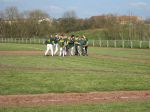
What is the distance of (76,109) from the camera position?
10109 millimetres

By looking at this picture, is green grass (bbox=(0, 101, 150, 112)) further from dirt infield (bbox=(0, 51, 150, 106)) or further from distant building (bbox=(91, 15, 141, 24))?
distant building (bbox=(91, 15, 141, 24))

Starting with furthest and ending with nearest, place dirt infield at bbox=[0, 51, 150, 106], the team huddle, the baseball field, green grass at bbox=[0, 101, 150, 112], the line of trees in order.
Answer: the line of trees, the team huddle, dirt infield at bbox=[0, 51, 150, 106], the baseball field, green grass at bbox=[0, 101, 150, 112]

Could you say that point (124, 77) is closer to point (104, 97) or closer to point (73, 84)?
point (73, 84)

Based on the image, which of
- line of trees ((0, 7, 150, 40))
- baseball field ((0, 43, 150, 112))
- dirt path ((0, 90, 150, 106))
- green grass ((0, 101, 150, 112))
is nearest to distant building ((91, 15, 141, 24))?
line of trees ((0, 7, 150, 40))

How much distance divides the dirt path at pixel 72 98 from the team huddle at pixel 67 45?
64.5 ft

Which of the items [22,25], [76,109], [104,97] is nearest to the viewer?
[76,109]

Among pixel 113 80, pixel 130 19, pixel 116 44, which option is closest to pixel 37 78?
pixel 113 80

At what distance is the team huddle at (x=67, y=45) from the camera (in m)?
33.0

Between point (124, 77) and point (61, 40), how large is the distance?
629 inches

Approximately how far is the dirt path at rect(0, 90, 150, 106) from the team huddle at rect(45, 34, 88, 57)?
19.7 metres

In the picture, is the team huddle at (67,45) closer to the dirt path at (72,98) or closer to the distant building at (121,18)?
the dirt path at (72,98)

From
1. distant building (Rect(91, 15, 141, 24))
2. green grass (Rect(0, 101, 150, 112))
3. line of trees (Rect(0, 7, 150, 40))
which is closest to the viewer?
green grass (Rect(0, 101, 150, 112))

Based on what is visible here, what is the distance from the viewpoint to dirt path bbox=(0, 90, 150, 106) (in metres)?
11.4

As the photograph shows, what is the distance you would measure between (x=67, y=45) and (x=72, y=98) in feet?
73.5
